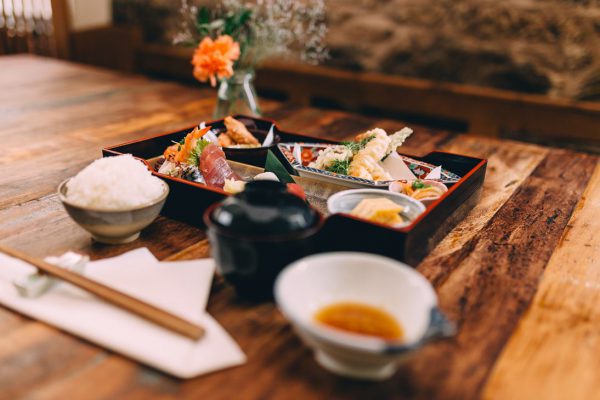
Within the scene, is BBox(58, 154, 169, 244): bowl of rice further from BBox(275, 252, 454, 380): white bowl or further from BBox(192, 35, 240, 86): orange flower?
BBox(192, 35, 240, 86): orange flower

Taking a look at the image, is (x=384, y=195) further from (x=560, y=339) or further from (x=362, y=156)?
(x=560, y=339)

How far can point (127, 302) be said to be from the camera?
3.27 feet

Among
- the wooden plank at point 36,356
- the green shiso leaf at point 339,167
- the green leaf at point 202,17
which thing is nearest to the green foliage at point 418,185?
the green shiso leaf at point 339,167

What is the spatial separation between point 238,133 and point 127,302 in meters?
1.01

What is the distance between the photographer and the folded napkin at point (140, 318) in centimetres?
92

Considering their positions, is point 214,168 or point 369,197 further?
point 214,168

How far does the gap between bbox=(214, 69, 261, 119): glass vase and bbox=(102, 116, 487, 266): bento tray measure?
1.43 feet

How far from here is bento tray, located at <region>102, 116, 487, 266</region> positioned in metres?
1.19

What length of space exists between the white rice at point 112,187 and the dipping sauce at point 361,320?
1.84ft

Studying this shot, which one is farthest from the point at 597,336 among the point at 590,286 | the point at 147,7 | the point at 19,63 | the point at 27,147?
the point at 147,7

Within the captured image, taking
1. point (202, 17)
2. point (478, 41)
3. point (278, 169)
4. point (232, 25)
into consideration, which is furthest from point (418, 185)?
point (478, 41)

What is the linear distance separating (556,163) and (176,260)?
1.64 metres

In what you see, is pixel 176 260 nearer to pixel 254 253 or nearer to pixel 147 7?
pixel 254 253

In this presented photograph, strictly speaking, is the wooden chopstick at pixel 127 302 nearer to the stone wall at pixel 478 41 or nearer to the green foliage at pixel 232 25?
the green foliage at pixel 232 25
